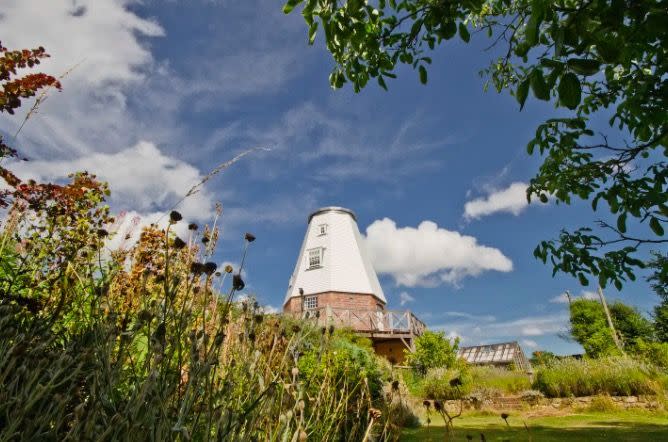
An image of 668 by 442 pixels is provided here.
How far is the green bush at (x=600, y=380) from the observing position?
1138 cm

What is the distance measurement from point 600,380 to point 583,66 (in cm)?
1425

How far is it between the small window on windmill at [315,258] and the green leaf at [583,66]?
92.1ft

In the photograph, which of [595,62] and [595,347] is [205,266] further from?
[595,347]

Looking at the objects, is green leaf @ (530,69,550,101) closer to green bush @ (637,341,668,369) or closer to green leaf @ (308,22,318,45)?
green leaf @ (308,22,318,45)

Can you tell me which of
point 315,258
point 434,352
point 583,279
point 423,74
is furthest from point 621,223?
point 315,258

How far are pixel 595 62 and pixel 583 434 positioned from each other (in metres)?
8.50

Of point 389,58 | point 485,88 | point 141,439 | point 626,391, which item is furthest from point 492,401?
point 141,439

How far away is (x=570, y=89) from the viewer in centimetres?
117

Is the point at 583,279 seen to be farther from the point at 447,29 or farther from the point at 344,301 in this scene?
the point at 344,301

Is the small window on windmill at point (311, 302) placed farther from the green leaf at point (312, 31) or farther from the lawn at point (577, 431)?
the green leaf at point (312, 31)

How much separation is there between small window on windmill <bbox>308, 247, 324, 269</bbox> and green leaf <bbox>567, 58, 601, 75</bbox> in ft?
92.1

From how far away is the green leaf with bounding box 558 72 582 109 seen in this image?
3.80 feet

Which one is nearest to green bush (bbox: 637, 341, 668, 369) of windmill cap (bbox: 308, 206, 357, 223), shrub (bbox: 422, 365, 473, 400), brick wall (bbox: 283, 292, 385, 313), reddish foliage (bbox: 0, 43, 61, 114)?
shrub (bbox: 422, 365, 473, 400)

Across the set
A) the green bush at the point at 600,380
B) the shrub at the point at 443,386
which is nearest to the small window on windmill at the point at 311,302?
the shrub at the point at 443,386
